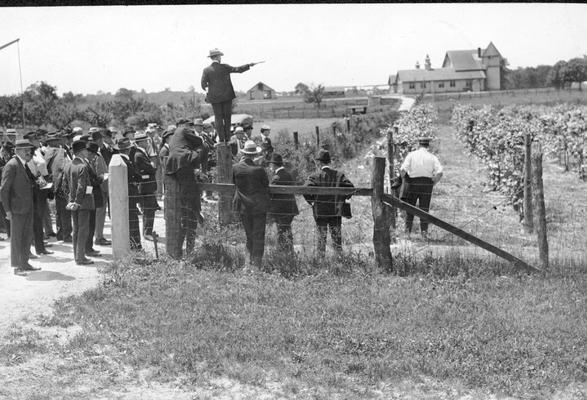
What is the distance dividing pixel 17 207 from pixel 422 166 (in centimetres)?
663

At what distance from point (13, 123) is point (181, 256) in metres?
36.1

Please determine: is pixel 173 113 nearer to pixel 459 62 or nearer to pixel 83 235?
pixel 83 235

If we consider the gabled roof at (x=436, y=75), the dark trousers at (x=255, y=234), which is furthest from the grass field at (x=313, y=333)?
the gabled roof at (x=436, y=75)

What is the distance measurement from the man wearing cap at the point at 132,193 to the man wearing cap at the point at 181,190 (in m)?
0.93

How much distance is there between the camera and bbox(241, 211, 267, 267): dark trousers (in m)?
8.69

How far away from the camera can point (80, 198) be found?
9531 millimetres

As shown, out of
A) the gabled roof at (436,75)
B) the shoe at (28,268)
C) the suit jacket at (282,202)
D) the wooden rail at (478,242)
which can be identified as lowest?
the shoe at (28,268)

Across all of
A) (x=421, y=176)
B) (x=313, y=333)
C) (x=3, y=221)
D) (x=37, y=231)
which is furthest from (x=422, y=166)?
(x=3, y=221)

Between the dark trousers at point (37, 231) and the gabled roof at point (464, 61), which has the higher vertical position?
the gabled roof at point (464, 61)

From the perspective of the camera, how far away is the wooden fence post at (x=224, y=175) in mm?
10328

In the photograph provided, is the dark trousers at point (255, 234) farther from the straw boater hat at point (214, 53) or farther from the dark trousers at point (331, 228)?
the straw boater hat at point (214, 53)

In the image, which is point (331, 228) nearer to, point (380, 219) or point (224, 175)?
point (380, 219)

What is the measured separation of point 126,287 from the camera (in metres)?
8.19

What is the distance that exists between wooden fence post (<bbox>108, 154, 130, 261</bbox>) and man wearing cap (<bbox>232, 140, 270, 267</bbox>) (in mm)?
1897
